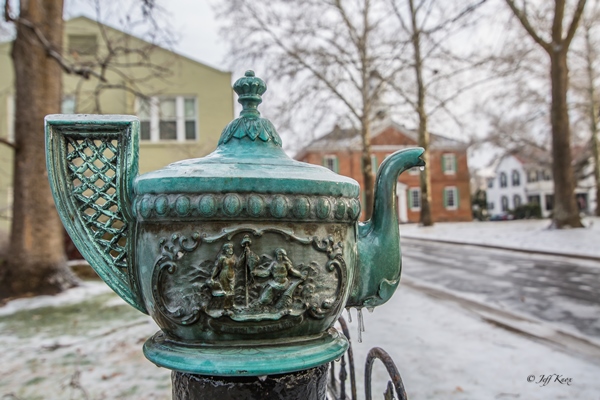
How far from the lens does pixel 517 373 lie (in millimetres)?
2934

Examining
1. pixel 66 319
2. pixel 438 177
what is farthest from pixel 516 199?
pixel 66 319

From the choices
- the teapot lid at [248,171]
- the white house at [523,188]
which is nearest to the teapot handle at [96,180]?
the teapot lid at [248,171]

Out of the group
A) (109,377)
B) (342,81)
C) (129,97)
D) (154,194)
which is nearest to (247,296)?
(154,194)

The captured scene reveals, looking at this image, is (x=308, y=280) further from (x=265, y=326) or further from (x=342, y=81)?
(x=342, y=81)

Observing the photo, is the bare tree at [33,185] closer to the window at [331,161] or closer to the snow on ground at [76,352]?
the snow on ground at [76,352]

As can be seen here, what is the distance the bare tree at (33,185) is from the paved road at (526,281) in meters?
5.06

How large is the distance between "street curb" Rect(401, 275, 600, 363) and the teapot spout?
2545 mm

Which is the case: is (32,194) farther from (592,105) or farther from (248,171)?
(592,105)

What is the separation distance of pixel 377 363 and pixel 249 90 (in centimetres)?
238

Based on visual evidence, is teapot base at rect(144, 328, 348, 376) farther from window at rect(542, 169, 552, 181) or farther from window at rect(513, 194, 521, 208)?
window at rect(513, 194, 521, 208)

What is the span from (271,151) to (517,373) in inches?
95.9

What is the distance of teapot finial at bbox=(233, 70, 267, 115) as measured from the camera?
138cm

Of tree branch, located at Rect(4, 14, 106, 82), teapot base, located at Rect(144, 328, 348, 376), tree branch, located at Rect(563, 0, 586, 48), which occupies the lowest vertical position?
teapot base, located at Rect(144, 328, 348, 376)

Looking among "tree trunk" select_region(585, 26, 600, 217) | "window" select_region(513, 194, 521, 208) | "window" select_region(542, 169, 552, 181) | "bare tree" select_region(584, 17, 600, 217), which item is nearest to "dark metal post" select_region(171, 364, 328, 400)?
"bare tree" select_region(584, 17, 600, 217)
